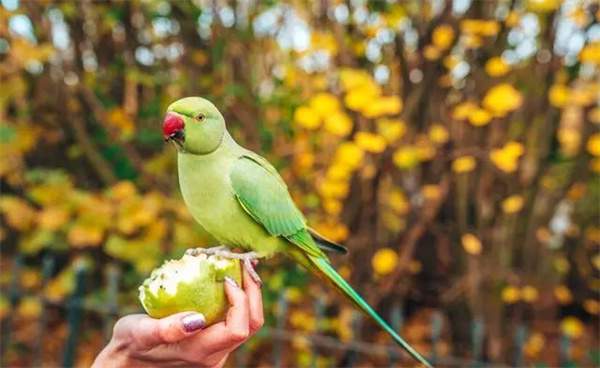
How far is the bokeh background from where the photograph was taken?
3.85m

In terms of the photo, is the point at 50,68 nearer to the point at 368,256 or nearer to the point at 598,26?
the point at 368,256

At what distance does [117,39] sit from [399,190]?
1.74 m

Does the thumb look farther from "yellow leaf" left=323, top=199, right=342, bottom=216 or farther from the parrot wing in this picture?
"yellow leaf" left=323, top=199, right=342, bottom=216

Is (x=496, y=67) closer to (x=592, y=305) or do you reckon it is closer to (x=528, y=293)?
(x=528, y=293)

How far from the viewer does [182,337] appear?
1.23 metres

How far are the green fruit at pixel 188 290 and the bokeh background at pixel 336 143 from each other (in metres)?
2.13

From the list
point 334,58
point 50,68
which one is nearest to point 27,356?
point 50,68

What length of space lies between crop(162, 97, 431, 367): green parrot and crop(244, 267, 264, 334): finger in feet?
0.05


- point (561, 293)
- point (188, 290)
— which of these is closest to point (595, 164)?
point (561, 293)

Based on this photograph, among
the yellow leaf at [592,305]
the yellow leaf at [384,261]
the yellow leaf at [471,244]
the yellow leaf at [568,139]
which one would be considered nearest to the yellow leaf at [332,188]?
the yellow leaf at [384,261]

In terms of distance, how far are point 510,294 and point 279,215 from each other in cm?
305

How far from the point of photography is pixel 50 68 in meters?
4.23

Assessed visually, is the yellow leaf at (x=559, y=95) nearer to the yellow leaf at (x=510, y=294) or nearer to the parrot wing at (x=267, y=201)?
the yellow leaf at (x=510, y=294)

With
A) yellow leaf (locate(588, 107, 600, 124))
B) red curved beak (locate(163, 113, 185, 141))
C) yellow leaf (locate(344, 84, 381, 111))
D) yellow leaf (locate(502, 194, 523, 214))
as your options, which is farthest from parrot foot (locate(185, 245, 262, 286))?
yellow leaf (locate(588, 107, 600, 124))
